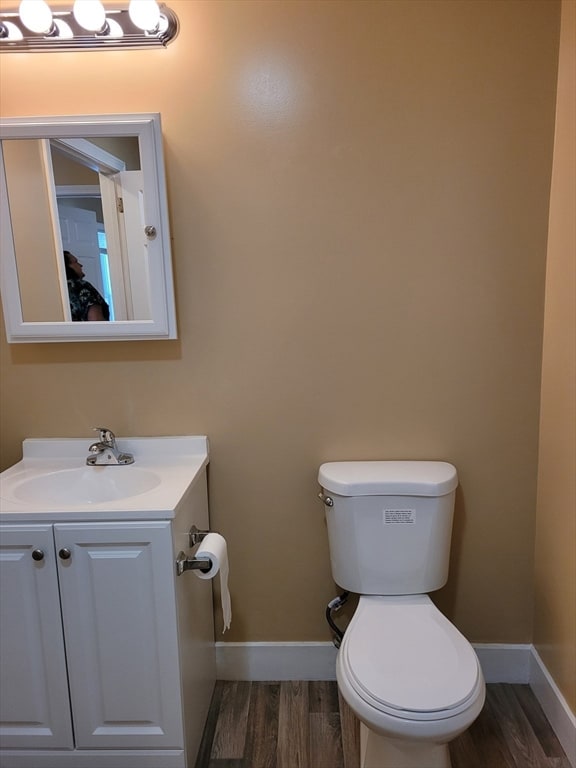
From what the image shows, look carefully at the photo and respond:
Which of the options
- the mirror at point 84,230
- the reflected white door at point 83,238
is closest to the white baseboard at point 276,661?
the mirror at point 84,230

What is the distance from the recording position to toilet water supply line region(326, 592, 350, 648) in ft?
5.57

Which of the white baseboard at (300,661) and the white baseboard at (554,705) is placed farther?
the white baseboard at (300,661)

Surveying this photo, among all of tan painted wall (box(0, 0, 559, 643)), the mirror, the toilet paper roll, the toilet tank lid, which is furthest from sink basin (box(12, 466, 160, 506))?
the toilet tank lid

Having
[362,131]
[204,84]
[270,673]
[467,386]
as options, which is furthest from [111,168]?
[270,673]

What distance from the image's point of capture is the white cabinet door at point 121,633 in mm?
1238

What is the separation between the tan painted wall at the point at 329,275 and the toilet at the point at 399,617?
0.18m

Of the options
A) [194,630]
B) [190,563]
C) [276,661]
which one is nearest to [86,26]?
[190,563]

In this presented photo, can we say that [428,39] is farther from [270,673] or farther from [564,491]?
[270,673]

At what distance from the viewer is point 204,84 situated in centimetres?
150

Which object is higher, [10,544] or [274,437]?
[274,437]

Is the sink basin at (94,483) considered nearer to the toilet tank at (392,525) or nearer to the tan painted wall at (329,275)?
the tan painted wall at (329,275)

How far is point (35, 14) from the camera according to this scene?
1.37 metres

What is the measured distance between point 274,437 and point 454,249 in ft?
2.76

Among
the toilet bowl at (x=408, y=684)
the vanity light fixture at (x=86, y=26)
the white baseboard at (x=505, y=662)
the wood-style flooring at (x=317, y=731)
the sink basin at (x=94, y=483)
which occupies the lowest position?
the wood-style flooring at (x=317, y=731)
